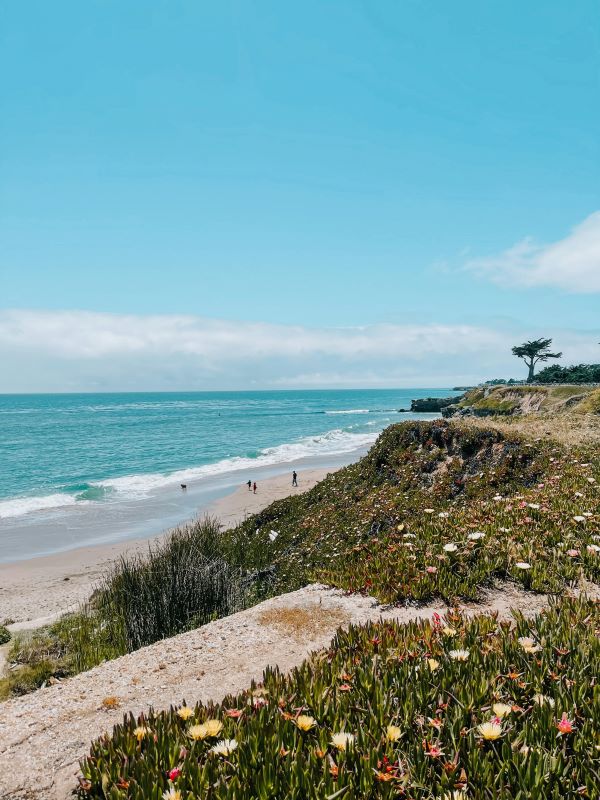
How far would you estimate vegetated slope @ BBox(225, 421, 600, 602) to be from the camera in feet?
18.7

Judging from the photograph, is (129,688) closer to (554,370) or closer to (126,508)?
(126,508)

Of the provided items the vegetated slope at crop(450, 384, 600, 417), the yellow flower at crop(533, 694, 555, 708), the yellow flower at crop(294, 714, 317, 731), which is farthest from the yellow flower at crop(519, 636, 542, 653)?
the vegetated slope at crop(450, 384, 600, 417)

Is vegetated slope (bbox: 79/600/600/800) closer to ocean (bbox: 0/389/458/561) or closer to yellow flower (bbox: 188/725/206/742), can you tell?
yellow flower (bbox: 188/725/206/742)

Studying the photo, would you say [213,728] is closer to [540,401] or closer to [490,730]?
[490,730]

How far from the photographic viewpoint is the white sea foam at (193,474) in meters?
36.9

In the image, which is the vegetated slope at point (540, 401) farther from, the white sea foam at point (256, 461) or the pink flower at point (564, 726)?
the pink flower at point (564, 726)

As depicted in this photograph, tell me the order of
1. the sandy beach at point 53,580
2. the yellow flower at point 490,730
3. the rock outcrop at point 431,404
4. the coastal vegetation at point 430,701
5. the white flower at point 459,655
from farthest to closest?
the rock outcrop at point 431,404, the sandy beach at point 53,580, the white flower at point 459,655, the yellow flower at point 490,730, the coastal vegetation at point 430,701

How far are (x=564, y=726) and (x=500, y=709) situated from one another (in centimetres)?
33

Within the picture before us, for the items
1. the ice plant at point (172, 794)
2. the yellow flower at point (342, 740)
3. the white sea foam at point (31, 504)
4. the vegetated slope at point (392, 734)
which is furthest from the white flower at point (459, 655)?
the white sea foam at point (31, 504)

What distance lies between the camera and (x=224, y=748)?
8.48 ft

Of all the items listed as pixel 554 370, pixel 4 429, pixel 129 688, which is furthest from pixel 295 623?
pixel 4 429

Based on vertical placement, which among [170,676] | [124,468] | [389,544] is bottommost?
[124,468]

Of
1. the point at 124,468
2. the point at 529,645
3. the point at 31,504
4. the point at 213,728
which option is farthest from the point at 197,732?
the point at 124,468

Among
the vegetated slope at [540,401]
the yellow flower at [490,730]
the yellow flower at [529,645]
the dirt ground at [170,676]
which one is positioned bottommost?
the dirt ground at [170,676]
